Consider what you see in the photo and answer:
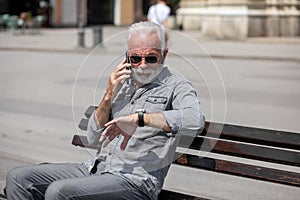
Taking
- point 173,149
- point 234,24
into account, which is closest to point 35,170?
point 173,149

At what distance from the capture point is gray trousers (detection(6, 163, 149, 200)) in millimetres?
2916

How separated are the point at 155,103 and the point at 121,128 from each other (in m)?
0.27

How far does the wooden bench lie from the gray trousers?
0.43 meters

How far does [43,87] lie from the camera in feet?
35.4

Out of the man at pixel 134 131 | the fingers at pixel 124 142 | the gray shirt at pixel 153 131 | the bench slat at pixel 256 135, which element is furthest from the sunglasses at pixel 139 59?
the bench slat at pixel 256 135

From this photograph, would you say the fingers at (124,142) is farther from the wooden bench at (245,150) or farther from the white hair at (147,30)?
the white hair at (147,30)

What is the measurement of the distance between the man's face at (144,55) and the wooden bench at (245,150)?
43 cm

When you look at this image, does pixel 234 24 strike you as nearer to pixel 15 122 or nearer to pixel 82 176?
pixel 15 122

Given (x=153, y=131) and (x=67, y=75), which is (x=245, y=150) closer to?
(x=153, y=131)

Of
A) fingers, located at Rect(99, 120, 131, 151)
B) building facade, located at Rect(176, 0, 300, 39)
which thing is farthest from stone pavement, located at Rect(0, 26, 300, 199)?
building facade, located at Rect(176, 0, 300, 39)

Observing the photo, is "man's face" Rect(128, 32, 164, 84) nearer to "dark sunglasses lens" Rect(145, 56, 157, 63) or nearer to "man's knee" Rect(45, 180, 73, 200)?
"dark sunglasses lens" Rect(145, 56, 157, 63)

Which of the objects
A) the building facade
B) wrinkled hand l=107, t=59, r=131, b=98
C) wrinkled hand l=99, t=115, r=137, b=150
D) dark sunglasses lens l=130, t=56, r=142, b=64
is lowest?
the building facade

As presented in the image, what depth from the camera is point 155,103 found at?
3.15 m

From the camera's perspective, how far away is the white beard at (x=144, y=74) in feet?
10.2
